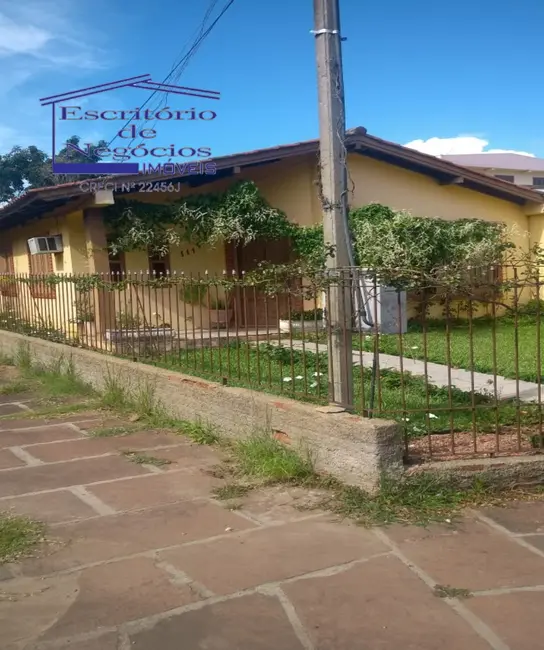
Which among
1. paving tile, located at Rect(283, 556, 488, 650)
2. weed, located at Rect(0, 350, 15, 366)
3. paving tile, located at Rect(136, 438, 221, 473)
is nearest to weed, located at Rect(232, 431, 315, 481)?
paving tile, located at Rect(136, 438, 221, 473)

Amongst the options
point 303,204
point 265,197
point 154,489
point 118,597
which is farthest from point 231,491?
point 303,204

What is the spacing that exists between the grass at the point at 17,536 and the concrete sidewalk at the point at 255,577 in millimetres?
96

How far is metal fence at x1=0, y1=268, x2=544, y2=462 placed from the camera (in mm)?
4777

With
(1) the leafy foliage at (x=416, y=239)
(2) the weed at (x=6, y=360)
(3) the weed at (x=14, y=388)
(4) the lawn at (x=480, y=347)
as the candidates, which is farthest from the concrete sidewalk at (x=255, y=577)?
(1) the leafy foliage at (x=416, y=239)

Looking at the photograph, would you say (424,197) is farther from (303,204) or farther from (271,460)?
(271,460)

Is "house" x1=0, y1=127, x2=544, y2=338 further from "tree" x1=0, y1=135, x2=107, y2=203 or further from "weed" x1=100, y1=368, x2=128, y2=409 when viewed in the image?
"tree" x1=0, y1=135, x2=107, y2=203

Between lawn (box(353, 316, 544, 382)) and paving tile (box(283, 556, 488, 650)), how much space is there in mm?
3714

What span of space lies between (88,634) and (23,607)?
0.46m

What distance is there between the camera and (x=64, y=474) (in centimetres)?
532

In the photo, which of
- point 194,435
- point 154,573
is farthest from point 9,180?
point 154,573

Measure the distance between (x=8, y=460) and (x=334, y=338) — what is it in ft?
9.92

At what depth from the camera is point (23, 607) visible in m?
3.14

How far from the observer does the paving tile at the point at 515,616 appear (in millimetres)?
2771

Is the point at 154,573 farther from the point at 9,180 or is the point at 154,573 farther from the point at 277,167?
the point at 9,180
